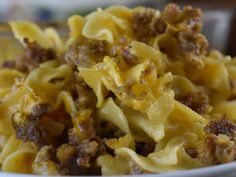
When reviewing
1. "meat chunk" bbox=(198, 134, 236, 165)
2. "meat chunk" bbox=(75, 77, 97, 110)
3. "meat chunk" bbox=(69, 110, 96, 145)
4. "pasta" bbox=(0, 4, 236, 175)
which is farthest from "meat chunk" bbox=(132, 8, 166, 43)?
"meat chunk" bbox=(198, 134, 236, 165)

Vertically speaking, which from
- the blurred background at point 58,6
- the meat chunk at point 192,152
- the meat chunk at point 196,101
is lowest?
the blurred background at point 58,6

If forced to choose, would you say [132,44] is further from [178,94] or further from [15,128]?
[15,128]

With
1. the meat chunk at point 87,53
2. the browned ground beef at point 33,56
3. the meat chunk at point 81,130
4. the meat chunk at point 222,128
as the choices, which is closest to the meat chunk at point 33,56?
the browned ground beef at point 33,56

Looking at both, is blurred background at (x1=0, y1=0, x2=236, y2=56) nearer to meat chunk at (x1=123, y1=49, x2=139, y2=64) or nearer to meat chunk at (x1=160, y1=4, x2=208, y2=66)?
meat chunk at (x1=160, y1=4, x2=208, y2=66)

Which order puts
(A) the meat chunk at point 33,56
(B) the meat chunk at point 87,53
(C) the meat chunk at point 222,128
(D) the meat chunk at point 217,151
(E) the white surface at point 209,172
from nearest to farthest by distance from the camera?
1. (E) the white surface at point 209,172
2. (D) the meat chunk at point 217,151
3. (C) the meat chunk at point 222,128
4. (B) the meat chunk at point 87,53
5. (A) the meat chunk at point 33,56

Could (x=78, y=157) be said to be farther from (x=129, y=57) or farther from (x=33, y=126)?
(x=129, y=57)

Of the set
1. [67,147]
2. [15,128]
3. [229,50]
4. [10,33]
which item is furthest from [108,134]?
[229,50]

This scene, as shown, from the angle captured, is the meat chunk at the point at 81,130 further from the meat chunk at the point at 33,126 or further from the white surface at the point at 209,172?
the white surface at the point at 209,172
